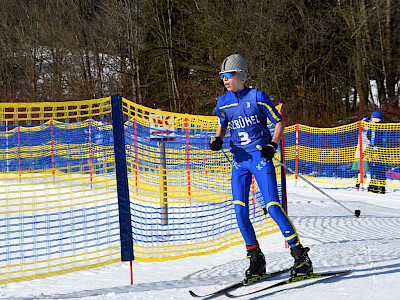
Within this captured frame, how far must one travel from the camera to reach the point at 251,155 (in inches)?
173

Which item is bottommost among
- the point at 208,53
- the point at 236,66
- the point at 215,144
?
the point at 215,144

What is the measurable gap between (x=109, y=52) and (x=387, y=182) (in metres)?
24.5

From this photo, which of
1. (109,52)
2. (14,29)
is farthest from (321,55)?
(14,29)

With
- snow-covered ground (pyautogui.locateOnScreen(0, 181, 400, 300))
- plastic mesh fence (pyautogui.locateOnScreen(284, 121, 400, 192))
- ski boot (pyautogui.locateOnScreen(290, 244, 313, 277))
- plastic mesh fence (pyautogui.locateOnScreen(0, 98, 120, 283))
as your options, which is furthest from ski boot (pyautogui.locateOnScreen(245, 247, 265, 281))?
plastic mesh fence (pyautogui.locateOnScreen(284, 121, 400, 192))

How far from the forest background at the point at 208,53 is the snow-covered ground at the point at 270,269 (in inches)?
424

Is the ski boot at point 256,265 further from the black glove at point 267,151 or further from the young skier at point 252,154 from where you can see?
the black glove at point 267,151

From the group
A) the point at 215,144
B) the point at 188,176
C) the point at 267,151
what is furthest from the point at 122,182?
the point at 188,176

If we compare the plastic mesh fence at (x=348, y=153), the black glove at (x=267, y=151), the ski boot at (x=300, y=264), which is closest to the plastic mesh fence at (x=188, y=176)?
the ski boot at (x=300, y=264)

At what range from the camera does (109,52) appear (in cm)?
3384

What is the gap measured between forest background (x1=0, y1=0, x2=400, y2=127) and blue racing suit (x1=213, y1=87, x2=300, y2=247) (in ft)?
42.4

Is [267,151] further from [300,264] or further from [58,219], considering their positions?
[58,219]

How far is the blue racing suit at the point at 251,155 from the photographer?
4.31 metres

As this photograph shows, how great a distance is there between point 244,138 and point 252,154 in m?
0.18

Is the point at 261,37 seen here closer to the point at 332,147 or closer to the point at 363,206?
the point at 332,147
